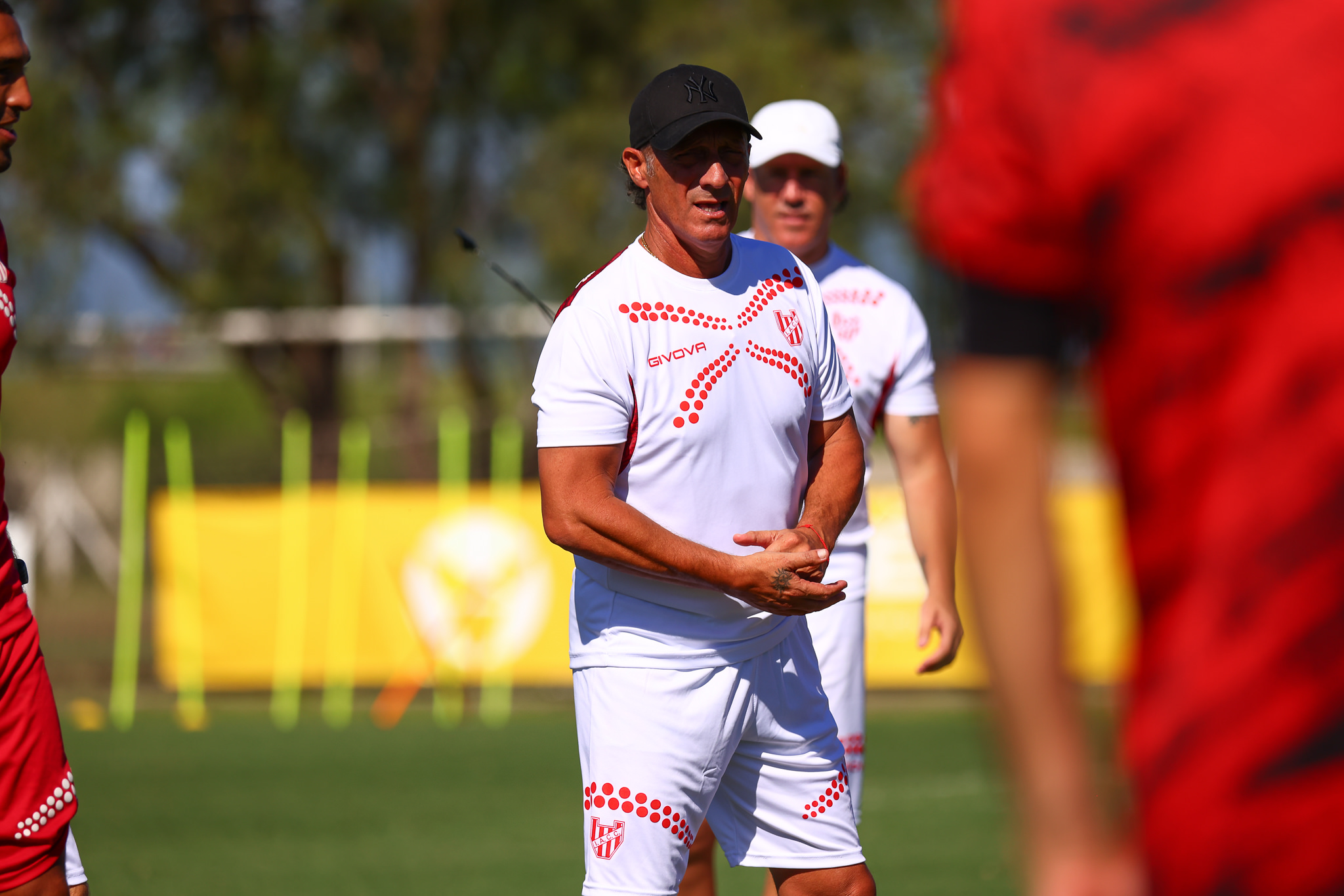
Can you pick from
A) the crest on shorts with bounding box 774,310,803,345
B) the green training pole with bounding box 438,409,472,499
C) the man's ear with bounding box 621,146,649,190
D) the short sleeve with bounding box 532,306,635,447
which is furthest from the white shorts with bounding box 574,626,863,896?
the green training pole with bounding box 438,409,472,499

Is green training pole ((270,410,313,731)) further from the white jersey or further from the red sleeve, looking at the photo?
the red sleeve

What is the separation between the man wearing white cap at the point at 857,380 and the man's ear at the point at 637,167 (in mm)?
1203

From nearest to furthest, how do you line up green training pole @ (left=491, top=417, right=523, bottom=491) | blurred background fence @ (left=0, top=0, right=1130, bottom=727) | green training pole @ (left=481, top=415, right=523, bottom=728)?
green training pole @ (left=481, top=415, right=523, bottom=728) < green training pole @ (left=491, top=417, right=523, bottom=491) < blurred background fence @ (left=0, top=0, right=1130, bottom=727)

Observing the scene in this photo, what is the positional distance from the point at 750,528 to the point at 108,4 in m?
21.3

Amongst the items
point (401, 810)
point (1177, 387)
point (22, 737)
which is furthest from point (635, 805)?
point (401, 810)

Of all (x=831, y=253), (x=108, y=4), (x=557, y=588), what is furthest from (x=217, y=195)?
(x=831, y=253)

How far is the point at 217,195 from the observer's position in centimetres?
2202

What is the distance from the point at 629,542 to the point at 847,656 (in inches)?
61.8

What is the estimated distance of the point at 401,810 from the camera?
9250mm

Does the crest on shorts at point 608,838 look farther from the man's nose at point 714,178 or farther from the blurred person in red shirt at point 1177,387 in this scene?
the blurred person in red shirt at point 1177,387

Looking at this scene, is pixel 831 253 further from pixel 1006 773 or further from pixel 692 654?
pixel 1006 773

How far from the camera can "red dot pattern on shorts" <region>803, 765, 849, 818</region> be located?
4.02 metres

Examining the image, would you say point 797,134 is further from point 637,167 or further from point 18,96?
point 18,96

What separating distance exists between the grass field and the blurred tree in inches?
353
